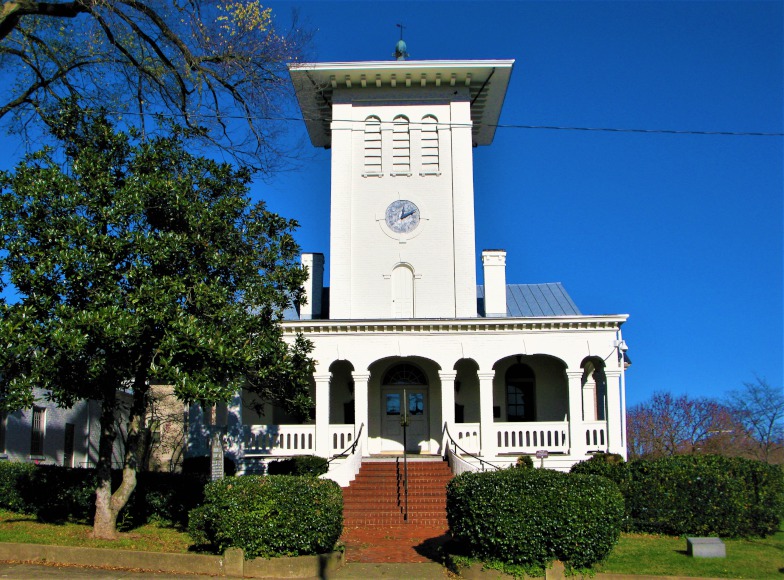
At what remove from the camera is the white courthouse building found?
24.5 meters

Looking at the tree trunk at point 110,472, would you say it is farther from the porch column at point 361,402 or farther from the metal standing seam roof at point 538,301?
the metal standing seam roof at point 538,301

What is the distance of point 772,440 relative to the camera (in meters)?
48.9

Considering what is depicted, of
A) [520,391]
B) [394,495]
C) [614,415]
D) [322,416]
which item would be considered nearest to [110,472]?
[394,495]

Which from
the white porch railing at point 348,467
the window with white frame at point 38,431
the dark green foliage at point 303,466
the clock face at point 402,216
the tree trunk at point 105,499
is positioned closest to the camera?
the tree trunk at point 105,499

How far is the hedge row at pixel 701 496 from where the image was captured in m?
17.9

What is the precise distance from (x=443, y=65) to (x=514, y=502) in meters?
18.4

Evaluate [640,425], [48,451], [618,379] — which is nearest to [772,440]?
[640,425]

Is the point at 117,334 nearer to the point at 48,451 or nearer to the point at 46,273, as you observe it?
the point at 46,273

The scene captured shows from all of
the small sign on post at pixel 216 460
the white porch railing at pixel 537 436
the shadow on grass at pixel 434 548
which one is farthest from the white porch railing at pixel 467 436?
the small sign on post at pixel 216 460

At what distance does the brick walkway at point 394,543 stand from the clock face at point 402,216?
11.3 metres

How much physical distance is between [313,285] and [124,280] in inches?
539

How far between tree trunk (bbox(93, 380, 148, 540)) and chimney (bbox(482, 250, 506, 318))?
12932 millimetres

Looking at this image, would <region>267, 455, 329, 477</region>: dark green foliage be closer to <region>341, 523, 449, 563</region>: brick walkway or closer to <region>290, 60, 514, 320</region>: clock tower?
<region>341, 523, 449, 563</region>: brick walkway

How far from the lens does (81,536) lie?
15641mm
